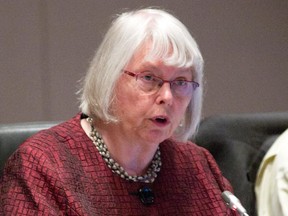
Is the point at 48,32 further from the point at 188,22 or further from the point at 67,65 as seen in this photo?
the point at 188,22

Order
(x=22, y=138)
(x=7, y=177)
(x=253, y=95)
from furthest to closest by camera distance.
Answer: (x=253, y=95) < (x=22, y=138) < (x=7, y=177)

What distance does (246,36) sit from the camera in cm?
309

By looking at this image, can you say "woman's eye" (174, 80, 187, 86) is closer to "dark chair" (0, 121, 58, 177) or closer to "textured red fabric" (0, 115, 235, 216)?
"textured red fabric" (0, 115, 235, 216)

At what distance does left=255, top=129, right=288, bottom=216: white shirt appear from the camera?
1.88 meters

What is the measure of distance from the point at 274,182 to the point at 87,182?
695 millimetres

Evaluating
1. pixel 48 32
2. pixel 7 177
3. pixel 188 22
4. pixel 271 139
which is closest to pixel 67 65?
pixel 48 32

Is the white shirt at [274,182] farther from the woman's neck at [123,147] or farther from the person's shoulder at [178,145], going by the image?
the woman's neck at [123,147]

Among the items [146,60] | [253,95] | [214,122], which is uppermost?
[146,60]

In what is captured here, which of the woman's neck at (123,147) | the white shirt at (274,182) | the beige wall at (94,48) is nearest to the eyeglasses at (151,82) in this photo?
the woman's neck at (123,147)

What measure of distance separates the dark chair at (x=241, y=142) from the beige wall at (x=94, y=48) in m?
0.75

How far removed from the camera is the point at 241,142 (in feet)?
7.50

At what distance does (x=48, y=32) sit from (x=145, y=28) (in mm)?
1097

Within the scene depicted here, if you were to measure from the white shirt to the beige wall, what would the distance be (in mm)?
982

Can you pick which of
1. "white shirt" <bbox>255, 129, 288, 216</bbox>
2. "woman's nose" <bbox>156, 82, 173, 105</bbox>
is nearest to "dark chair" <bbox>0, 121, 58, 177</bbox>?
"woman's nose" <bbox>156, 82, 173, 105</bbox>
